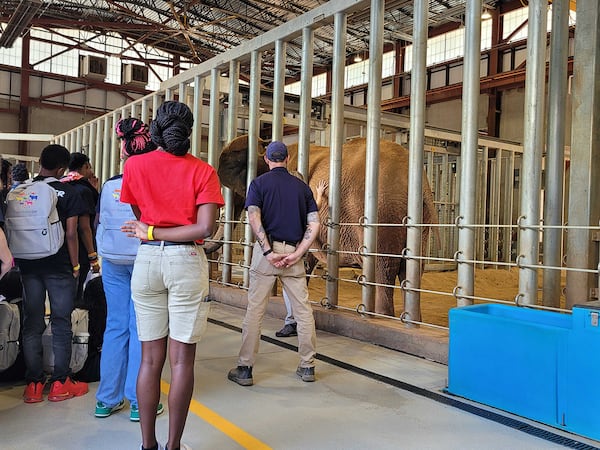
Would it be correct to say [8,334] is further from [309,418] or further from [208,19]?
[208,19]

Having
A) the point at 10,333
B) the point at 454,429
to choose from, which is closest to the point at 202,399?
the point at 10,333

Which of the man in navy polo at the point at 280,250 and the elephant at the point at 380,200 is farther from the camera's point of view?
the elephant at the point at 380,200

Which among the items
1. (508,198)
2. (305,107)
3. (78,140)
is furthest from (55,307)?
(508,198)

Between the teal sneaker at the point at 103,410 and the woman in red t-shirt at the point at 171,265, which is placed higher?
the woman in red t-shirt at the point at 171,265

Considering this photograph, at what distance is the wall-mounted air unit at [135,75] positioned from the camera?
2145 centimetres

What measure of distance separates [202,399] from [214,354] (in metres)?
1.30

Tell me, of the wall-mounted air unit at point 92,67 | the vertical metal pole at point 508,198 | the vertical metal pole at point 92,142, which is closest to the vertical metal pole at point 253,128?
the vertical metal pole at point 92,142

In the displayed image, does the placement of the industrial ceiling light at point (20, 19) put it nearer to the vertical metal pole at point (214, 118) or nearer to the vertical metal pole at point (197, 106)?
the vertical metal pole at point (197, 106)

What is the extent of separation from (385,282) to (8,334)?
409 cm

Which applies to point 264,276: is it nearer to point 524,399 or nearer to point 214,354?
point 214,354

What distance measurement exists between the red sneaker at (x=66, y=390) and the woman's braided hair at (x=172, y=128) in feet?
6.57

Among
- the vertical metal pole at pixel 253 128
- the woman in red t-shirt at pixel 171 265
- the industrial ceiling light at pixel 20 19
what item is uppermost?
the industrial ceiling light at pixel 20 19

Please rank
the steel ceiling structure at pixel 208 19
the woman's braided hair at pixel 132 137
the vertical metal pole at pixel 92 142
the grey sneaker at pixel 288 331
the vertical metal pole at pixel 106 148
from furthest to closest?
the steel ceiling structure at pixel 208 19 < the vertical metal pole at pixel 92 142 < the vertical metal pole at pixel 106 148 < the grey sneaker at pixel 288 331 < the woman's braided hair at pixel 132 137

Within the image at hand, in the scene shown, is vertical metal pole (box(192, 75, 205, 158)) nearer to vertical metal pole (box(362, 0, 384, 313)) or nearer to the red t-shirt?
vertical metal pole (box(362, 0, 384, 313))
